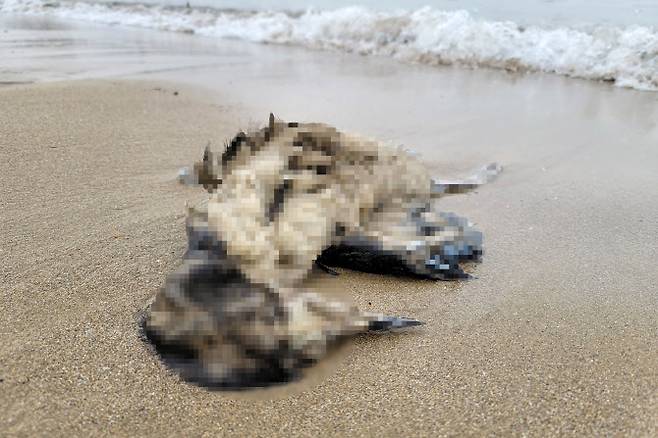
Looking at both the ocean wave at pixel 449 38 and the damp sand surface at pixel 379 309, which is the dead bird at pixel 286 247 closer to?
the damp sand surface at pixel 379 309

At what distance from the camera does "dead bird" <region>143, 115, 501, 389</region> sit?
141 centimetres

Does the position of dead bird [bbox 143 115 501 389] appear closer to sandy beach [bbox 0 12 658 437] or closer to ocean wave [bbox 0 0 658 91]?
sandy beach [bbox 0 12 658 437]

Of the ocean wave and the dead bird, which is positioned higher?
the ocean wave

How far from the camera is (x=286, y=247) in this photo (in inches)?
65.6

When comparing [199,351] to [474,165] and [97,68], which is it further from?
[97,68]

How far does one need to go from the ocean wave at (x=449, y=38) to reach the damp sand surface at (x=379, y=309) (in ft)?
10.7

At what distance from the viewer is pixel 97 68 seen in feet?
18.8

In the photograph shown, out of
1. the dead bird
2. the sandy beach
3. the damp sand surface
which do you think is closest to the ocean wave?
the sandy beach

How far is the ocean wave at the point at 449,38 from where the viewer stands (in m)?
6.20

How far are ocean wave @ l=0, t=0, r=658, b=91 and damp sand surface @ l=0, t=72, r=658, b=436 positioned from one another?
10.7 feet

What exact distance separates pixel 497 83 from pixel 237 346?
5.05 m

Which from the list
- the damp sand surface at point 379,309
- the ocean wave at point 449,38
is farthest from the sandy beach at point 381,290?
the ocean wave at point 449,38

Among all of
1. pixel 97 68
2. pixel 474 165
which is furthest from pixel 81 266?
pixel 97 68

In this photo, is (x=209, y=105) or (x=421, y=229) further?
(x=209, y=105)
